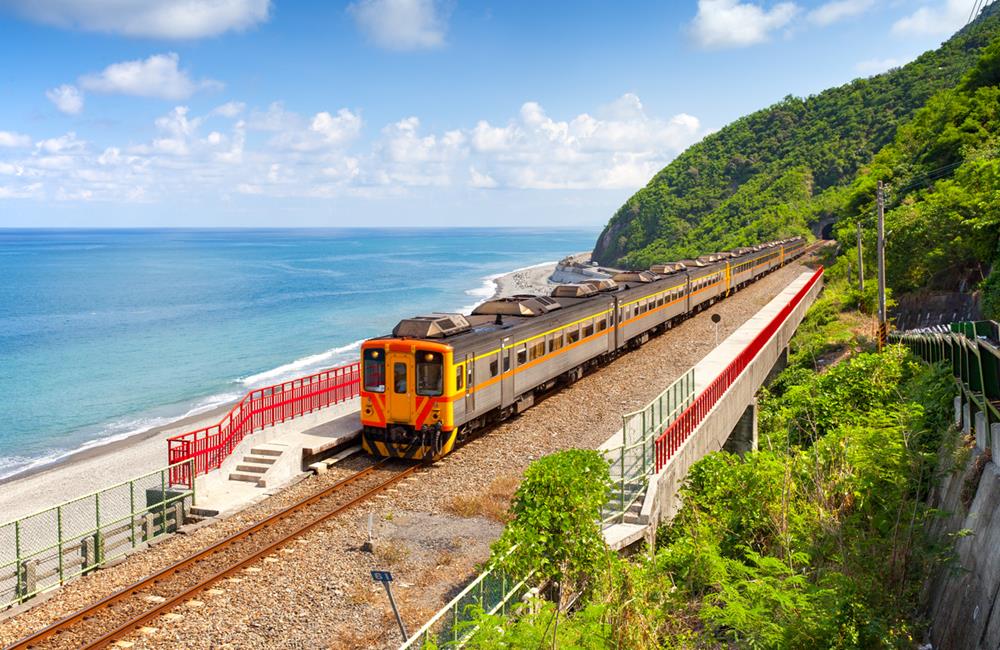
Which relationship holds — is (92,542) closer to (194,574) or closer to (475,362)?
(194,574)

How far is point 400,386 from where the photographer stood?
53.9ft

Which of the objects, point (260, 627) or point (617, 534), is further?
point (617, 534)

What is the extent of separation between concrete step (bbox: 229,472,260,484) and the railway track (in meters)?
1.90

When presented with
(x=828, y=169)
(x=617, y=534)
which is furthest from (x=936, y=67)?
(x=617, y=534)

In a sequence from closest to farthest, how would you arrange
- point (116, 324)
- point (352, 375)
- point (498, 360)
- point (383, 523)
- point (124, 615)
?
point (124, 615), point (383, 523), point (498, 360), point (352, 375), point (116, 324)

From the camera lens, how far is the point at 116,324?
76938 millimetres

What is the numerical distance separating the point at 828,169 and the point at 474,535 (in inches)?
4546

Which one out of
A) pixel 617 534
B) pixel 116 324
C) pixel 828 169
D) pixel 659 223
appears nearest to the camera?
pixel 617 534

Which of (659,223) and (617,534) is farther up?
(659,223)

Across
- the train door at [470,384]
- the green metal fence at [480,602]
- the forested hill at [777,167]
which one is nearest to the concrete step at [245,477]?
the train door at [470,384]

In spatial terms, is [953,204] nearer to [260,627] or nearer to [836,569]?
[836,569]

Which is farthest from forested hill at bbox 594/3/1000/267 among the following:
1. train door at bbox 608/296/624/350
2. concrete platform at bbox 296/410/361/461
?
concrete platform at bbox 296/410/361/461

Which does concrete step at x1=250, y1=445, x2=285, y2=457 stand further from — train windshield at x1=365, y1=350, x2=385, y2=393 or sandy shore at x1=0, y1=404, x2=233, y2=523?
sandy shore at x1=0, y1=404, x2=233, y2=523

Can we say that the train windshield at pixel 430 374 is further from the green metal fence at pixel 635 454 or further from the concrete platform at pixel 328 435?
the green metal fence at pixel 635 454
